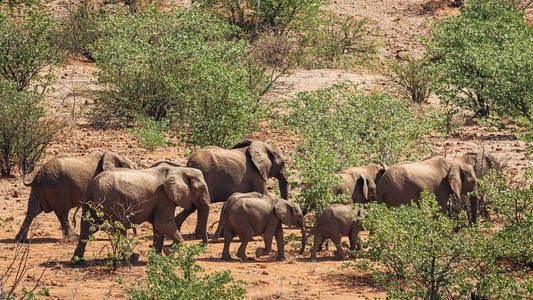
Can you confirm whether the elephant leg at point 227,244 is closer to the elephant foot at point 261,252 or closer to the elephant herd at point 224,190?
the elephant herd at point 224,190

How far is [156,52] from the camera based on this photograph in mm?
22453

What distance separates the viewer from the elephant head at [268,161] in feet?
45.4

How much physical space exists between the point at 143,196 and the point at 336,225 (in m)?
3.11

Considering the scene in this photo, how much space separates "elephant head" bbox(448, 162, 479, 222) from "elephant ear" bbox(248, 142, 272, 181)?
343cm

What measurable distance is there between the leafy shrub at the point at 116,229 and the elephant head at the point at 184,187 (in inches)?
26.3

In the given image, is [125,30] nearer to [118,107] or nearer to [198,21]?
[198,21]

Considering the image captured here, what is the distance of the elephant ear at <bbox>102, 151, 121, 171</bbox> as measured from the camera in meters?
12.4

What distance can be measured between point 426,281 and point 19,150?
11790 millimetres

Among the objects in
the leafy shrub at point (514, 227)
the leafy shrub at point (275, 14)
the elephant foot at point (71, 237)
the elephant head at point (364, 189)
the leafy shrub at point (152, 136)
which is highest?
the leafy shrub at point (275, 14)

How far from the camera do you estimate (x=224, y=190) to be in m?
13.5

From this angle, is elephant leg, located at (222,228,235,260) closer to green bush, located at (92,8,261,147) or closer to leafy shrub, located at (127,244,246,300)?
leafy shrub, located at (127,244,246,300)

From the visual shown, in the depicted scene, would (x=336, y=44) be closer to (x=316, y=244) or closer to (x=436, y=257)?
(x=316, y=244)

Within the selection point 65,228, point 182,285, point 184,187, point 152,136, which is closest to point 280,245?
point 184,187

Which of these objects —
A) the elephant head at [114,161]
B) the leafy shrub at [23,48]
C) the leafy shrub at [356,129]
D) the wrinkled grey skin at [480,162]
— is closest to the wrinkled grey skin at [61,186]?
the elephant head at [114,161]
